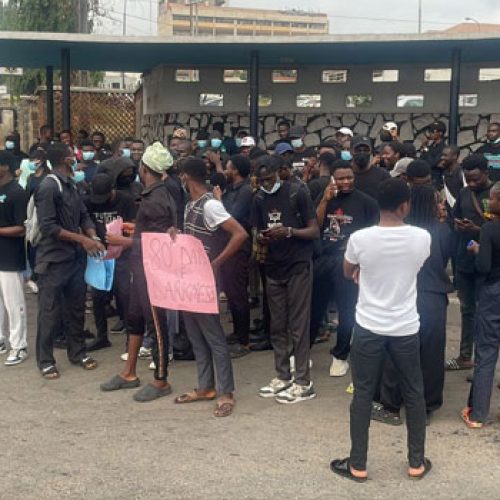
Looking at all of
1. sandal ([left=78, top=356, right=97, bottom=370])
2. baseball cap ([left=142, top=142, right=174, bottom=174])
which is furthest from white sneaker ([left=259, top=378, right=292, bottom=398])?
baseball cap ([left=142, top=142, right=174, bottom=174])

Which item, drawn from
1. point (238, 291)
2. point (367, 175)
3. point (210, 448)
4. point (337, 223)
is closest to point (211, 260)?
point (337, 223)

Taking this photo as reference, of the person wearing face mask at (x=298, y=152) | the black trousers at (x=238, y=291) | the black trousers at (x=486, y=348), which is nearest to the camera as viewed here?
the black trousers at (x=486, y=348)

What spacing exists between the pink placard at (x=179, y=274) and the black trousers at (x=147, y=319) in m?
0.12

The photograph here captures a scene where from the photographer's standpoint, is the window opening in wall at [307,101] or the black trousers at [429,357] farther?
the window opening in wall at [307,101]

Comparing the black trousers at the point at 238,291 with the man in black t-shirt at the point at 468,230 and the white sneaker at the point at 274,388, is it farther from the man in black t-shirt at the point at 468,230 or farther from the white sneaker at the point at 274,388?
the man in black t-shirt at the point at 468,230

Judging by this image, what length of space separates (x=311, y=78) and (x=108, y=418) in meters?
11.1

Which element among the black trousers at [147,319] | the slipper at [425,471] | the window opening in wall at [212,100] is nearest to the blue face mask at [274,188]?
the black trousers at [147,319]

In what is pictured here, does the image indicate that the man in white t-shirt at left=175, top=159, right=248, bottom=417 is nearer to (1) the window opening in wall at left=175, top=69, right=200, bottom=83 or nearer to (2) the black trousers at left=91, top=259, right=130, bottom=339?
(2) the black trousers at left=91, top=259, right=130, bottom=339

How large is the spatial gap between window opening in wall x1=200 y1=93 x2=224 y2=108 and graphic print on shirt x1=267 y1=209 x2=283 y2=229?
1011 centimetres

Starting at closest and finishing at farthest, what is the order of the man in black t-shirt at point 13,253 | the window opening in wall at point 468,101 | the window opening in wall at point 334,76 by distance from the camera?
the man in black t-shirt at point 13,253
the window opening in wall at point 468,101
the window opening in wall at point 334,76

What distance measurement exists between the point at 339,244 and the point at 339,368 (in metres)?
1.06

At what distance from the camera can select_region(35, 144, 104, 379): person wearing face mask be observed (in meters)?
5.78

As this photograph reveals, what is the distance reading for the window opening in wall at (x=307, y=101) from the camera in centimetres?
1484

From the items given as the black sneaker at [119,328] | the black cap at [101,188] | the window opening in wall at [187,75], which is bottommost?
the black sneaker at [119,328]
